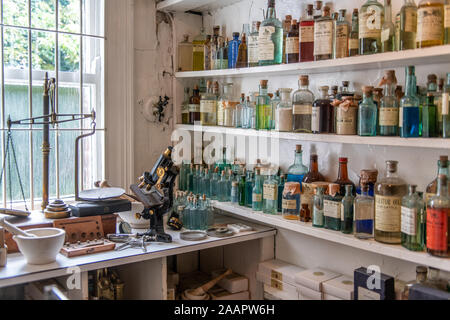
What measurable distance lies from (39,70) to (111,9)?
54 centimetres

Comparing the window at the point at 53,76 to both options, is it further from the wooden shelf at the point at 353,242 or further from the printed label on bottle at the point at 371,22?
the printed label on bottle at the point at 371,22

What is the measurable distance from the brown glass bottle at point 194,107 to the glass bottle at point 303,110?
86 centimetres

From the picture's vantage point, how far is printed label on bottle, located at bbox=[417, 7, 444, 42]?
1.44 metres

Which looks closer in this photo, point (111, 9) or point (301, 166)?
point (301, 166)

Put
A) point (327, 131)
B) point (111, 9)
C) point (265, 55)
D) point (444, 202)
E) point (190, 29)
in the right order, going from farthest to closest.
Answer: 1. point (190, 29)
2. point (111, 9)
3. point (265, 55)
4. point (327, 131)
5. point (444, 202)

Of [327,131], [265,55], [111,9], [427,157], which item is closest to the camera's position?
[427,157]

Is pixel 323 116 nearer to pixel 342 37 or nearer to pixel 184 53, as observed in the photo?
pixel 342 37

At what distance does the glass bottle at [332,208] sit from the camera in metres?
1.76

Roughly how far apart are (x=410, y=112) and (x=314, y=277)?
83 cm

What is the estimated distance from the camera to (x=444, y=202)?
4.63 ft

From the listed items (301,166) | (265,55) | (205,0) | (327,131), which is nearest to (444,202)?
(327,131)

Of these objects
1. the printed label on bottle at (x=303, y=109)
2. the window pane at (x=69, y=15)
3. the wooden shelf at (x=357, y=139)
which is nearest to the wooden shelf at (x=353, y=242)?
the wooden shelf at (x=357, y=139)

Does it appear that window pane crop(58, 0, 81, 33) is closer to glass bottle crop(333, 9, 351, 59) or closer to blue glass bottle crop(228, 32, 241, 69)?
blue glass bottle crop(228, 32, 241, 69)
